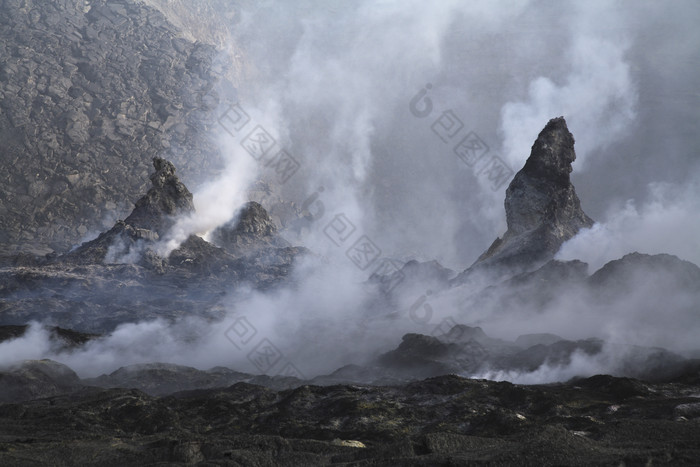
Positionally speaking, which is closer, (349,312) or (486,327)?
(486,327)

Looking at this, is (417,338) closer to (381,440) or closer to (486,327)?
(486,327)

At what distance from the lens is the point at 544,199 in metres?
136

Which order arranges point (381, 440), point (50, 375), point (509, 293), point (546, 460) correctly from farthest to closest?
point (509, 293)
point (50, 375)
point (381, 440)
point (546, 460)

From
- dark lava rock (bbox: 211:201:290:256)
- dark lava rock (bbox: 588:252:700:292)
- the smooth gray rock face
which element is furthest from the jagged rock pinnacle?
dark lava rock (bbox: 588:252:700:292)

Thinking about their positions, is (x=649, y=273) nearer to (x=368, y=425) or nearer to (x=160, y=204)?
(x=368, y=425)

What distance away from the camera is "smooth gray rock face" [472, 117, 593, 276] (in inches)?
5182

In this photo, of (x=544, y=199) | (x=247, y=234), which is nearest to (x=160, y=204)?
(x=247, y=234)

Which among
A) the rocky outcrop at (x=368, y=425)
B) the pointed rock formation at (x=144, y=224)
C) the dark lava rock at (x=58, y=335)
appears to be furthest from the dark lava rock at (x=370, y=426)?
the pointed rock formation at (x=144, y=224)

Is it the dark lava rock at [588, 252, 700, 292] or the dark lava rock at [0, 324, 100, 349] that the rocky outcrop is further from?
the dark lava rock at [588, 252, 700, 292]

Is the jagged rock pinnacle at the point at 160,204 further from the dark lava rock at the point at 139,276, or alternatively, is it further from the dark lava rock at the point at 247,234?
the dark lava rock at the point at 247,234

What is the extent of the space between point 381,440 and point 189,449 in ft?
35.5

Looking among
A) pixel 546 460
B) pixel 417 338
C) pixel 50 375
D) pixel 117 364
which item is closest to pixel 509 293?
pixel 417 338

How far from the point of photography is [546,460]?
23125mm

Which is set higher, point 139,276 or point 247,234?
point 247,234
